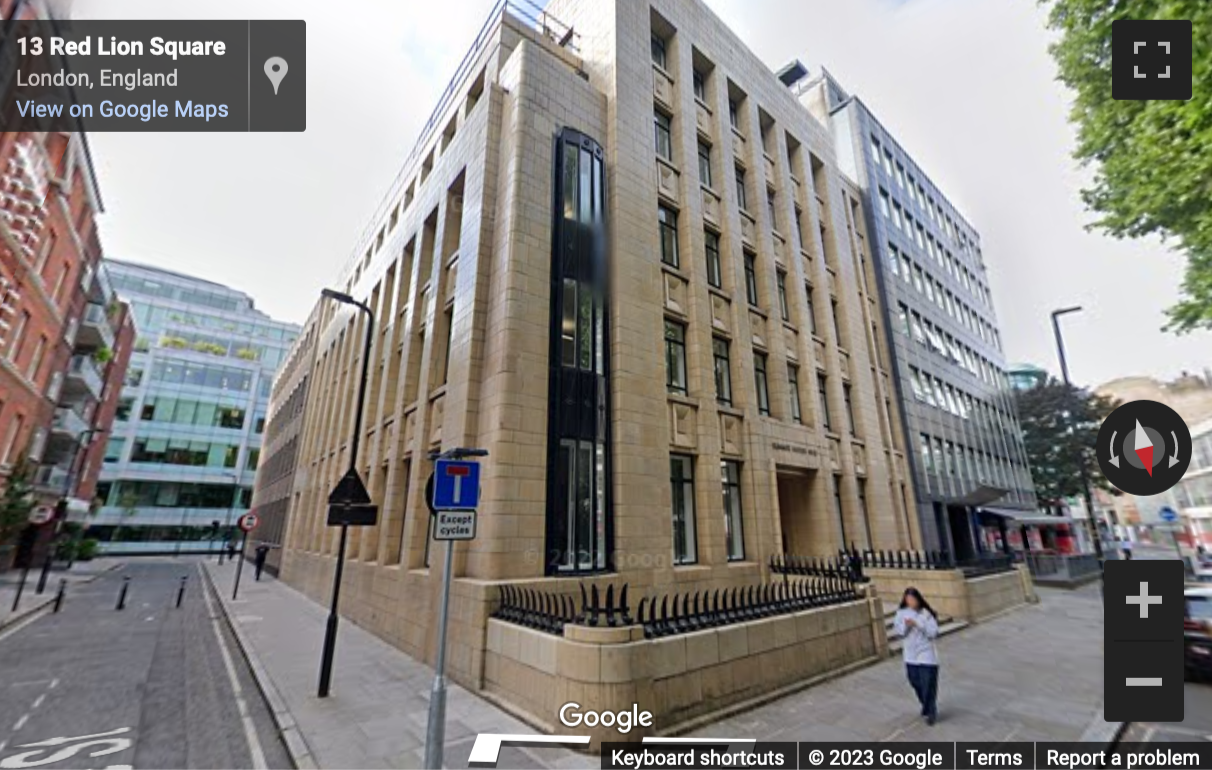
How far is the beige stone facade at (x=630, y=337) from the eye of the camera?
425 inches

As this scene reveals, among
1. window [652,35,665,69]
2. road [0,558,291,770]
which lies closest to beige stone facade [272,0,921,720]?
window [652,35,665,69]

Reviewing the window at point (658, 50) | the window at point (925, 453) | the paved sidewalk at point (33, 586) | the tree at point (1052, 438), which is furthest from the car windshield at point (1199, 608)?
the tree at point (1052, 438)

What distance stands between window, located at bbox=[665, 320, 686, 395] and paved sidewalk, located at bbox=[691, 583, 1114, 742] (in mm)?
7610

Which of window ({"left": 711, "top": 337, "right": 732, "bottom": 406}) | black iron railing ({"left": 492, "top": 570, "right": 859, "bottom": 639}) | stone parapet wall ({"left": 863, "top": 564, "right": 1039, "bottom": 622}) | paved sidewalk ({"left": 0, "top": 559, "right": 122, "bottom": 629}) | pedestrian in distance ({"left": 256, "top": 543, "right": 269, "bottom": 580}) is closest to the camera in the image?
black iron railing ({"left": 492, "top": 570, "right": 859, "bottom": 639})

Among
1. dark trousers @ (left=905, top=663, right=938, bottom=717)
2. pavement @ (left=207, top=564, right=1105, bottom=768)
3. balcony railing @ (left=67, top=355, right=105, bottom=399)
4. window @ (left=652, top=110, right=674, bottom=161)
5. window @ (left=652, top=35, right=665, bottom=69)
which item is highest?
window @ (left=652, top=35, right=665, bottom=69)

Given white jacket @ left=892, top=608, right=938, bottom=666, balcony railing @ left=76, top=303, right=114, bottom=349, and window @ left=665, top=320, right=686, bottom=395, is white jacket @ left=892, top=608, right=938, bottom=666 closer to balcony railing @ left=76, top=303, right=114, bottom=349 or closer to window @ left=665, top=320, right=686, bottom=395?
window @ left=665, top=320, right=686, bottom=395

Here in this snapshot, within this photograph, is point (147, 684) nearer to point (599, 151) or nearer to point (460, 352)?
point (460, 352)

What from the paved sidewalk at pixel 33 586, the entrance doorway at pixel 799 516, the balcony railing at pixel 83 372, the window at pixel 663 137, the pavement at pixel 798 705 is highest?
the window at pixel 663 137

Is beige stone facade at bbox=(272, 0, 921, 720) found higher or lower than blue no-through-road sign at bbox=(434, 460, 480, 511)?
higher

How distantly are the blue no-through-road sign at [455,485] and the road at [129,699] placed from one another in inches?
153

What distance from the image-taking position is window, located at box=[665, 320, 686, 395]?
45.1 ft

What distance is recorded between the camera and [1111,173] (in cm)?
1162

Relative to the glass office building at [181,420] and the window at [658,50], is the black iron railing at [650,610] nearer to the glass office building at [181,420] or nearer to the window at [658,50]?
the window at [658,50]

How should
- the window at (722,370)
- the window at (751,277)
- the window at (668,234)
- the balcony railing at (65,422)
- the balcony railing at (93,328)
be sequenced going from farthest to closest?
the balcony railing at (93,328) < the balcony railing at (65,422) < the window at (751,277) < the window at (722,370) < the window at (668,234)
